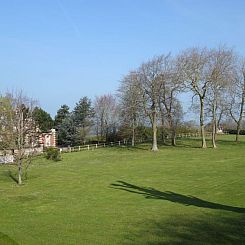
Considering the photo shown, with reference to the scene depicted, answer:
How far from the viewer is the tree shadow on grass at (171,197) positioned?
59.9 feet

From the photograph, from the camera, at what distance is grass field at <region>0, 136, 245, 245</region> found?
12.7m

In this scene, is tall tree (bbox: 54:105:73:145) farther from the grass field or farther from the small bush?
the grass field

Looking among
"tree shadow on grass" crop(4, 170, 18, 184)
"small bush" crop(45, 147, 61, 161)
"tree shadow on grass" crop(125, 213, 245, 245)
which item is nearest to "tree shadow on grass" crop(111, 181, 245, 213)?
"tree shadow on grass" crop(125, 213, 245, 245)

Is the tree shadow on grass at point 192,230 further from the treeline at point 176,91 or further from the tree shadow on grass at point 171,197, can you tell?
the treeline at point 176,91

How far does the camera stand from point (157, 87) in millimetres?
55375

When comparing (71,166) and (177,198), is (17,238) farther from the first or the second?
(71,166)

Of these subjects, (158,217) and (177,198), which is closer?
(158,217)

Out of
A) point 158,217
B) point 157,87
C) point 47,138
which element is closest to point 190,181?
point 158,217

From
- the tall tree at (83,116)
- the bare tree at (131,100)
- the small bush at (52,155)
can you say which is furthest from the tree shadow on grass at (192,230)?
the tall tree at (83,116)

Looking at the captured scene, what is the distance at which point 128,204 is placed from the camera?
19812 millimetres

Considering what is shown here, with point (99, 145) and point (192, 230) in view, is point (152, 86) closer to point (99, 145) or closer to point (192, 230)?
point (99, 145)

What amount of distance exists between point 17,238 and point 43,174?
78.6 ft

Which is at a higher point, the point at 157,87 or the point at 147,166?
the point at 157,87

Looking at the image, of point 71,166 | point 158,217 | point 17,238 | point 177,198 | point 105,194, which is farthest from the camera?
point 71,166
